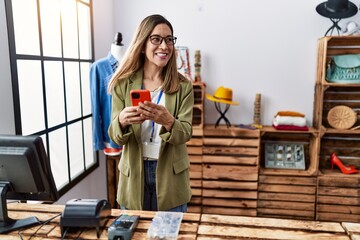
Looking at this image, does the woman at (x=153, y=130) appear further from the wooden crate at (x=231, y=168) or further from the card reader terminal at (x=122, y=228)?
the wooden crate at (x=231, y=168)

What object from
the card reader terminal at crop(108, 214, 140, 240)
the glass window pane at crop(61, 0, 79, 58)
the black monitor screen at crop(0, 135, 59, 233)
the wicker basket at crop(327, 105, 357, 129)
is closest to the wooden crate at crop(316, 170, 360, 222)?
the wicker basket at crop(327, 105, 357, 129)

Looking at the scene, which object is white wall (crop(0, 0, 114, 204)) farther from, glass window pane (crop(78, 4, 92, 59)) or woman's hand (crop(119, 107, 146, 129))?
woman's hand (crop(119, 107, 146, 129))

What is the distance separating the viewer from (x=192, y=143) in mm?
3037

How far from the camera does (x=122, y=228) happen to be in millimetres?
1166

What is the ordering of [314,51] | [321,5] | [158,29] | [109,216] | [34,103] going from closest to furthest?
[109,216]
[158,29]
[34,103]
[321,5]
[314,51]

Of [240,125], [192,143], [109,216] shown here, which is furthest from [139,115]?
[240,125]

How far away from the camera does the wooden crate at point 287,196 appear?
2.99 metres

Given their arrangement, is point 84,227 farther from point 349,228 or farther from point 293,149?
point 293,149

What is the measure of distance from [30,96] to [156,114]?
1.01 metres

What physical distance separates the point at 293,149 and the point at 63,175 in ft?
6.73

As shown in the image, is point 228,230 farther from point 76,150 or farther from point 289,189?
point 289,189

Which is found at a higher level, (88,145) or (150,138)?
(150,138)

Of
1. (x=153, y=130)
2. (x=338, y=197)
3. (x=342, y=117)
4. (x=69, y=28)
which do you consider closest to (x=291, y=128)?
(x=342, y=117)

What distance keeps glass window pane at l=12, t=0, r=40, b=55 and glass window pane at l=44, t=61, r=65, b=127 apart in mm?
172
